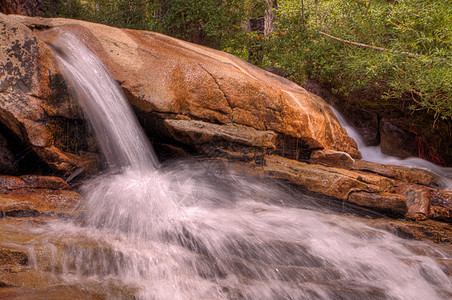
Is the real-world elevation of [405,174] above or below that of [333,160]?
below

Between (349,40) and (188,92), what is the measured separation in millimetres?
4749

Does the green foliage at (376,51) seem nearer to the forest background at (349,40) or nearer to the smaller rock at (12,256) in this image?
the forest background at (349,40)

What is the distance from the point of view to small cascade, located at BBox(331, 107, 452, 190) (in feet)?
25.6

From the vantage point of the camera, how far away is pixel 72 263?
273 cm

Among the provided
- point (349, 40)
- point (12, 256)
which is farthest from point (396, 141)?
point (12, 256)

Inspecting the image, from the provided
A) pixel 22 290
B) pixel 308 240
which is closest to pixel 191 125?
pixel 308 240

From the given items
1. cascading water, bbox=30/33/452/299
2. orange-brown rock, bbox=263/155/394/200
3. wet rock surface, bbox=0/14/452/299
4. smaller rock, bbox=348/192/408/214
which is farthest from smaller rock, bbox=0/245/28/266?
smaller rock, bbox=348/192/408/214

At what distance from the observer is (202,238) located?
359 cm

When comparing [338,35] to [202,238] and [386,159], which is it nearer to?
[386,159]

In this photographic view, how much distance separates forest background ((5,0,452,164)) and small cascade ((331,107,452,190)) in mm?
439

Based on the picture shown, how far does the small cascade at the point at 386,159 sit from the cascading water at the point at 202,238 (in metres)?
4.07

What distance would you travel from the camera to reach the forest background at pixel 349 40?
6445 millimetres

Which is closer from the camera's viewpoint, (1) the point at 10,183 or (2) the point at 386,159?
(1) the point at 10,183

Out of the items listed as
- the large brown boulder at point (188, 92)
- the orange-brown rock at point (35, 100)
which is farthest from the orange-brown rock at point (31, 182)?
the large brown boulder at point (188, 92)
